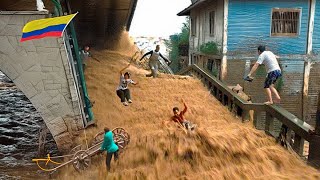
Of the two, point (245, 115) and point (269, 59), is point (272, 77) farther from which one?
point (245, 115)

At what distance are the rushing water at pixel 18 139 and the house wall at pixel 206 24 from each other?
375 inches

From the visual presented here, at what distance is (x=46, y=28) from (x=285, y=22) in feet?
44.0

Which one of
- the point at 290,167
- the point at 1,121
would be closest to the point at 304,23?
the point at 290,167

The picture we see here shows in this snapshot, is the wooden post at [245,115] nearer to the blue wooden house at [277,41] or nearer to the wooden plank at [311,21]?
the blue wooden house at [277,41]

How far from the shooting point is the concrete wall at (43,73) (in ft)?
28.6

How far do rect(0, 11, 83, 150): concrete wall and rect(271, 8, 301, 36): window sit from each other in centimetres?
1164

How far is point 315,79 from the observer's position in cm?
1767

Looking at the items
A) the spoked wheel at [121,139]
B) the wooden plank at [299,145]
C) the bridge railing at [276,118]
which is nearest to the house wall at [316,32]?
the bridge railing at [276,118]

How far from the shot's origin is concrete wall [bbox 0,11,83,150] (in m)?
8.73

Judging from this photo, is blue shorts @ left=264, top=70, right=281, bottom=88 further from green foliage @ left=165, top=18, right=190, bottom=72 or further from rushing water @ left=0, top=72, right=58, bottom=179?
green foliage @ left=165, top=18, right=190, bottom=72

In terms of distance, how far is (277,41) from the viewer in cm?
1731

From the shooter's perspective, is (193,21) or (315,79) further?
(193,21)

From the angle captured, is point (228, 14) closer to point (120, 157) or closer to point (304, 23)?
point (304, 23)

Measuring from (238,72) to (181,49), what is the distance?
50.2 feet
